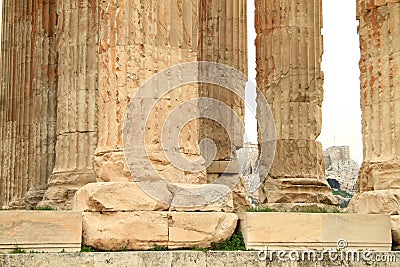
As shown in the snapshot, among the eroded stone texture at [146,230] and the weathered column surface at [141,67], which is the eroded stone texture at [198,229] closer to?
the eroded stone texture at [146,230]

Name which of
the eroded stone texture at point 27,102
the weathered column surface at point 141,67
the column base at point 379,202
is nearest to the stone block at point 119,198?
the weathered column surface at point 141,67

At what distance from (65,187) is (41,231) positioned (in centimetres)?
628

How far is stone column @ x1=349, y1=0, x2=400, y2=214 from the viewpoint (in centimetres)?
1628

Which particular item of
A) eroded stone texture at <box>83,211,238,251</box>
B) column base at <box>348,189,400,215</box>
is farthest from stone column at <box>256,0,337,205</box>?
eroded stone texture at <box>83,211,238,251</box>

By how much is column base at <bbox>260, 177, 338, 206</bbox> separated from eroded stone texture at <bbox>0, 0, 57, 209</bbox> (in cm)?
621

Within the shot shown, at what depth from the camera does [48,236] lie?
42.2 feet

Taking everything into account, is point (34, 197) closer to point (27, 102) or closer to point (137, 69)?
point (27, 102)

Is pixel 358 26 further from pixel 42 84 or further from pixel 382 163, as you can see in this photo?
pixel 42 84

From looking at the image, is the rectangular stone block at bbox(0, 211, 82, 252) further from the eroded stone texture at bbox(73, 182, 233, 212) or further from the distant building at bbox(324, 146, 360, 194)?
the distant building at bbox(324, 146, 360, 194)

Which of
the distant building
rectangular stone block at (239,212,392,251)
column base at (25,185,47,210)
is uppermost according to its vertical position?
the distant building

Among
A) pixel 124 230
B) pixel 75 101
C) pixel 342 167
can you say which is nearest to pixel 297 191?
pixel 75 101

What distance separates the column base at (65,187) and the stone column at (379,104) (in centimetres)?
628

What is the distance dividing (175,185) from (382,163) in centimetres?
492

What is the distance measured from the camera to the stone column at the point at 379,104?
16.3m
